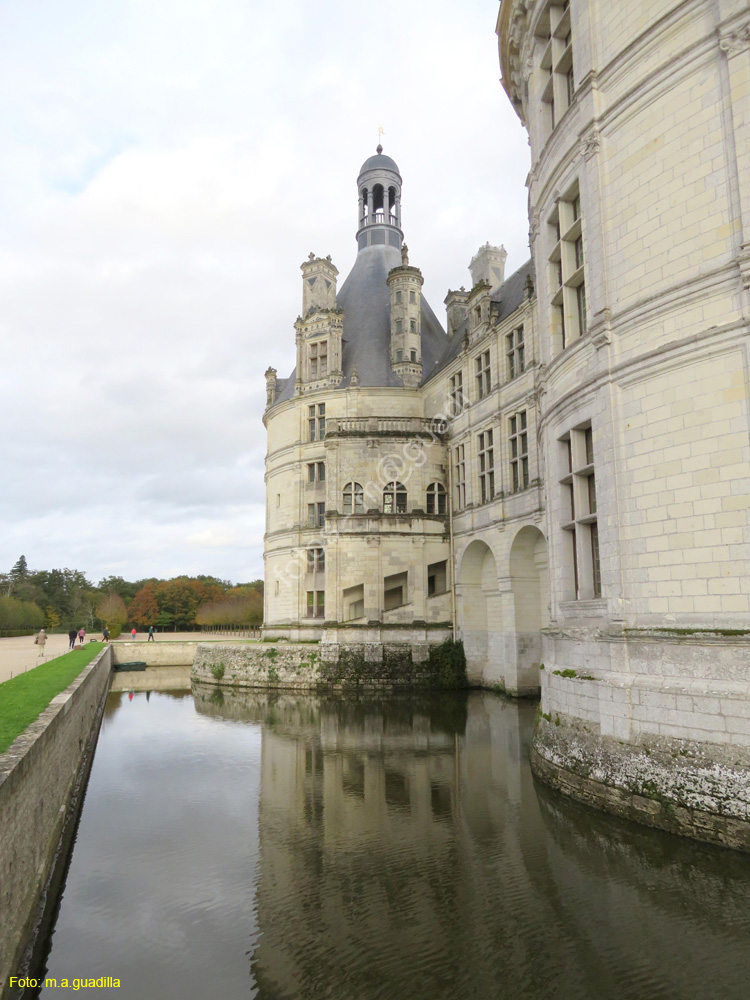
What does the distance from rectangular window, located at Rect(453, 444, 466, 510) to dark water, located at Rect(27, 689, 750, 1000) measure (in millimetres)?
13424

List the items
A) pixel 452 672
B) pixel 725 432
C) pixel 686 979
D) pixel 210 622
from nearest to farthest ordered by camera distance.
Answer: pixel 686 979 < pixel 725 432 < pixel 452 672 < pixel 210 622

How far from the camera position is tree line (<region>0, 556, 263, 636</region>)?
179 feet

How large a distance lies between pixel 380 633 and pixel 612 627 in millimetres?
15547

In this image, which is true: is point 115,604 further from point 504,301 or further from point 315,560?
point 504,301

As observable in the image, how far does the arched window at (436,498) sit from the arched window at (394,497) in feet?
3.32

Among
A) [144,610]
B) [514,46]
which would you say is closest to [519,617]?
[514,46]

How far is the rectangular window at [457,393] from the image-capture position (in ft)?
81.0

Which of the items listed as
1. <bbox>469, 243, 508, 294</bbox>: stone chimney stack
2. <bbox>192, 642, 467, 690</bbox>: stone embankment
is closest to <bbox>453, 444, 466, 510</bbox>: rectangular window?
<bbox>192, 642, 467, 690</bbox>: stone embankment

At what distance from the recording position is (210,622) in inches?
2202

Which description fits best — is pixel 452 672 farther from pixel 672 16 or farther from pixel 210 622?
pixel 210 622

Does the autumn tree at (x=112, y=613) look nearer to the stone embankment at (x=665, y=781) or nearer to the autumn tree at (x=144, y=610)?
the autumn tree at (x=144, y=610)

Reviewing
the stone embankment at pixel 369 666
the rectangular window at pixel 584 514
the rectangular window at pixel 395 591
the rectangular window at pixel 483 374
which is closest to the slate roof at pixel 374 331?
the rectangular window at pixel 483 374

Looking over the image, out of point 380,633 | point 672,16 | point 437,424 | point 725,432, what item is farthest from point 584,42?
point 380,633

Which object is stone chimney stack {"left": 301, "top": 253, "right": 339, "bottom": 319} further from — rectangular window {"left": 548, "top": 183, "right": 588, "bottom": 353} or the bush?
rectangular window {"left": 548, "top": 183, "right": 588, "bottom": 353}
